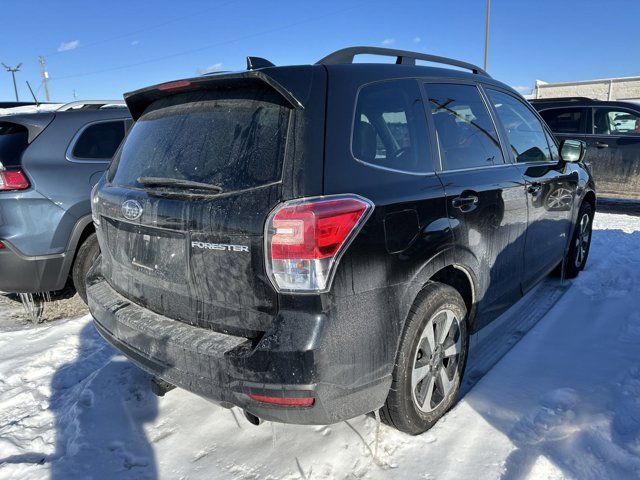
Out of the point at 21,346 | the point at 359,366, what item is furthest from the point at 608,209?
the point at 21,346

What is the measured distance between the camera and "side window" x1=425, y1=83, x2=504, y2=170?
267cm

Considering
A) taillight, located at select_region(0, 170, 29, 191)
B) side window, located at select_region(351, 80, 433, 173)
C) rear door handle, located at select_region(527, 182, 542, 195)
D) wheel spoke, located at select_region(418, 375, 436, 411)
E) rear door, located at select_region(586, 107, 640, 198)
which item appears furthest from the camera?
rear door, located at select_region(586, 107, 640, 198)

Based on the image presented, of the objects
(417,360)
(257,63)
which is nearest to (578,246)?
(417,360)

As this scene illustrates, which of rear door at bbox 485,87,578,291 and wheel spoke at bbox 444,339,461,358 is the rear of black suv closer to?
wheel spoke at bbox 444,339,461,358

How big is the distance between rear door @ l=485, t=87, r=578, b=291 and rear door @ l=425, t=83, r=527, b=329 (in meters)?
0.19

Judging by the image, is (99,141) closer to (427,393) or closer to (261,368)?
(261,368)

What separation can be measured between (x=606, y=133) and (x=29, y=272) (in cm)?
967

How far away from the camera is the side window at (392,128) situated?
2.14 m

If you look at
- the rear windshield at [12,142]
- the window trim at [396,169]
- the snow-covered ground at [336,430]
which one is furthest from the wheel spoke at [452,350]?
the rear windshield at [12,142]

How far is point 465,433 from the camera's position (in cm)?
249

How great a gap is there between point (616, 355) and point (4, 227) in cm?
450

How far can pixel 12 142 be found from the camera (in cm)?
393

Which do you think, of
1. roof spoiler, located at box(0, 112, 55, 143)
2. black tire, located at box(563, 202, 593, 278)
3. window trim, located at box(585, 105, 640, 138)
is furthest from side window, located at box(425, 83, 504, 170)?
window trim, located at box(585, 105, 640, 138)

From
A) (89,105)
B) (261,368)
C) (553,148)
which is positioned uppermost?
(89,105)
